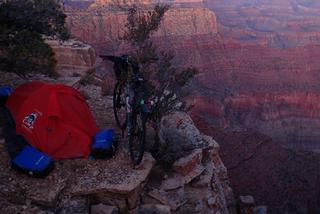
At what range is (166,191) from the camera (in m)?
7.47

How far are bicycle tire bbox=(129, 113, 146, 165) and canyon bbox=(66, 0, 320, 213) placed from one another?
717 centimetres

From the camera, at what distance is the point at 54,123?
721 cm

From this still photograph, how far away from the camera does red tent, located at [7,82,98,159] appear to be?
281 inches

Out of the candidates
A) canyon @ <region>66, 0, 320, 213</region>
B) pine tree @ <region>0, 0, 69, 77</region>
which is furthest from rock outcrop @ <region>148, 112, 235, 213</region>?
canyon @ <region>66, 0, 320, 213</region>

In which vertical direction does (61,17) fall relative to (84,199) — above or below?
above

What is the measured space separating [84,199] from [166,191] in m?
1.38

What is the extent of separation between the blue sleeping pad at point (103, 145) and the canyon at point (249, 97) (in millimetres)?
7529

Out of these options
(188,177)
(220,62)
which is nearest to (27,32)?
(188,177)

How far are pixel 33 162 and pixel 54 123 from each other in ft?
2.51

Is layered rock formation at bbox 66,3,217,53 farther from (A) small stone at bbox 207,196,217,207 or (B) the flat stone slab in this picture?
(B) the flat stone slab

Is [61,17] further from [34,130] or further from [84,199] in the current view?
[84,199]

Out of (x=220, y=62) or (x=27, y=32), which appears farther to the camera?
(x=220, y=62)

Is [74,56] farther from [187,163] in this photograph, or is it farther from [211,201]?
[211,201]

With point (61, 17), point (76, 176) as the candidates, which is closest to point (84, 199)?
point (76, 176)
